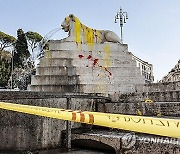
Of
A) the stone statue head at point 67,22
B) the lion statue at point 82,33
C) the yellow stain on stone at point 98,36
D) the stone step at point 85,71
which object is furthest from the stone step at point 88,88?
the stone statue head at point 67,22

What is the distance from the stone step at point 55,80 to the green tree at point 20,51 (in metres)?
30.4

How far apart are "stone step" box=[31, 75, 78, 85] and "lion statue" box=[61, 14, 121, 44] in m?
2.43

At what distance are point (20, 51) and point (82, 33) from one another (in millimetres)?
30562

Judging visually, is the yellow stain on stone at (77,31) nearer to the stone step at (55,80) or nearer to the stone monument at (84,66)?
the stone monument at (84,66)

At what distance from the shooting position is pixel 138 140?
4730 mm

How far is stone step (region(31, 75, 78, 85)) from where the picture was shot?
1048 cm

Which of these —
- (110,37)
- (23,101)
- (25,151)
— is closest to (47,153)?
(25,151)

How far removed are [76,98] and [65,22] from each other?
6.49 meters

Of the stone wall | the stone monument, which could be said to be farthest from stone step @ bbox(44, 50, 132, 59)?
the stone wall

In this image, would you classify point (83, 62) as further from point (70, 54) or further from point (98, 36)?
point (98, 36)

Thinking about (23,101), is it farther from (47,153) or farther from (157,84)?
(157,84)

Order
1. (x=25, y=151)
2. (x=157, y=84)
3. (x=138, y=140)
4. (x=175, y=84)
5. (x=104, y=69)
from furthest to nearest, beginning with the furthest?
(x=104, y=69) → (x=157, y=84) → (x=175, y=84) → (x=25, y=151) → (x=138, y=140)

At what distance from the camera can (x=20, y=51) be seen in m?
40.7

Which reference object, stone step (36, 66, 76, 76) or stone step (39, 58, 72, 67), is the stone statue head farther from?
stone step (36, 66, 76, 76)
